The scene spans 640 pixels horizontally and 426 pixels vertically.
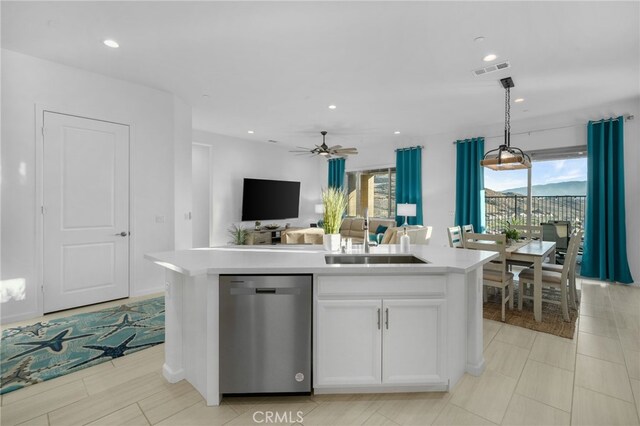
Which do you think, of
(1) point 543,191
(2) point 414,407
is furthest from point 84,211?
(1) point 543,191

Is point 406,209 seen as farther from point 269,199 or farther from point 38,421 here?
point 38,421

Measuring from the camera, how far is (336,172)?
28.6 feet

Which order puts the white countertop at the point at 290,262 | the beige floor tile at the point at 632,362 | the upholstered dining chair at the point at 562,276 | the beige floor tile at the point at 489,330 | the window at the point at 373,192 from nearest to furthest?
the white countertop at the point at 290,262 < the beige floor tile at the point at 632,362 < the beige floor tile at the point at 489,330 < the upholstered dining chair at the point at 562,276 < the window at the point at 373,192

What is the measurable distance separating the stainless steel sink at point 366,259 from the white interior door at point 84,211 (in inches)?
118

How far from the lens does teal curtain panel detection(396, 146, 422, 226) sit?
7.02 m

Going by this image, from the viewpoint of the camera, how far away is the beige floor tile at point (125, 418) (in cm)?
172

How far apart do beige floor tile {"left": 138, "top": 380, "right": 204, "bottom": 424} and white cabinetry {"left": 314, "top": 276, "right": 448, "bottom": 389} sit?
808 mm

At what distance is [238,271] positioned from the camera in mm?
1801

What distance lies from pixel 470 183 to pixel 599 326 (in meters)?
3.45

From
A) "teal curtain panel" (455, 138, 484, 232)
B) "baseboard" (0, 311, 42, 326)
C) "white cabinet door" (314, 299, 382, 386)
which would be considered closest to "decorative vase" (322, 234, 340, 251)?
"white cabinet door" (314, 299, 382, 386)

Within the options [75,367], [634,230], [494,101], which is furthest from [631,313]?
[75,367]

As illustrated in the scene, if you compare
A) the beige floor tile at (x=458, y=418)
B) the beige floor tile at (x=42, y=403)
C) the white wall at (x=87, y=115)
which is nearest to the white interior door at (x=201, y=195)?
the white wall at (x=87, y=115)

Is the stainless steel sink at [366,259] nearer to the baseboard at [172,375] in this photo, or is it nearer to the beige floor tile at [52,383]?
the baseboard at [172,375]

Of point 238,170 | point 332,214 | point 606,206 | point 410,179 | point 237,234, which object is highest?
point 238,170
